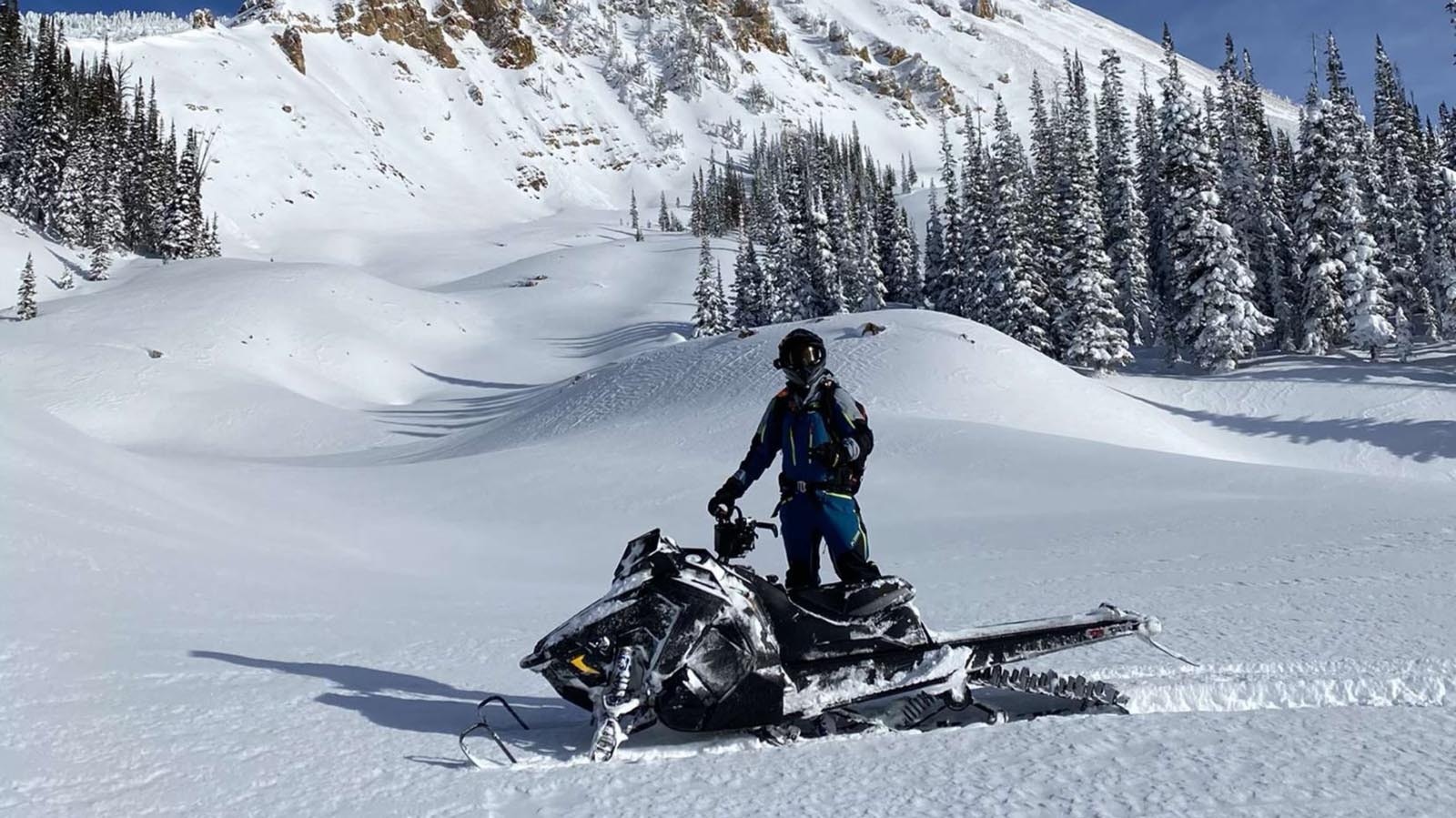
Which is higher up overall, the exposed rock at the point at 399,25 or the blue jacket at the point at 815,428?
the exposed rock at the point at 399,25

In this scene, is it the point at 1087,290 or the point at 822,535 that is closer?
the point at 822,535

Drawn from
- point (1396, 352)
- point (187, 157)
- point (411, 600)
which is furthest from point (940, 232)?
Answer: point (187, 157)

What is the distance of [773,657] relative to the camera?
3664 millimetres

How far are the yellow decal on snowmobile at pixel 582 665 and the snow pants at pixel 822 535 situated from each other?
1.32m

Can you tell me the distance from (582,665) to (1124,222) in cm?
4418

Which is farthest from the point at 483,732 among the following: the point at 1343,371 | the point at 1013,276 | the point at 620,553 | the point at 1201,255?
the point at 1013,276

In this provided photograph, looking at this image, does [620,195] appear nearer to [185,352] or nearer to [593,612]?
[185,352]

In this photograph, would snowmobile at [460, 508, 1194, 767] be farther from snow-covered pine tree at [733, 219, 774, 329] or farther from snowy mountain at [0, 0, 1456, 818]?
snow-covered pine tree at [733, 219, 774, 329]

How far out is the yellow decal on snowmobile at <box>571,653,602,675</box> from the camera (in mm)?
3516

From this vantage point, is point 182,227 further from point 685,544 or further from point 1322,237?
point 1322,237

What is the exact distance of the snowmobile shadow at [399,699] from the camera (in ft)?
12.9

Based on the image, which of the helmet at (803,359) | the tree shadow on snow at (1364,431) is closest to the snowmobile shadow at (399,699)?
the helmet at (803,359)

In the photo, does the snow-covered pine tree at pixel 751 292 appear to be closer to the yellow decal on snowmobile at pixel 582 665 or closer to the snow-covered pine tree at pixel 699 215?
the yellow decal on snowmobile at pixel 582 665

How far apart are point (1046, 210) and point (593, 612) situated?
44801 mm
